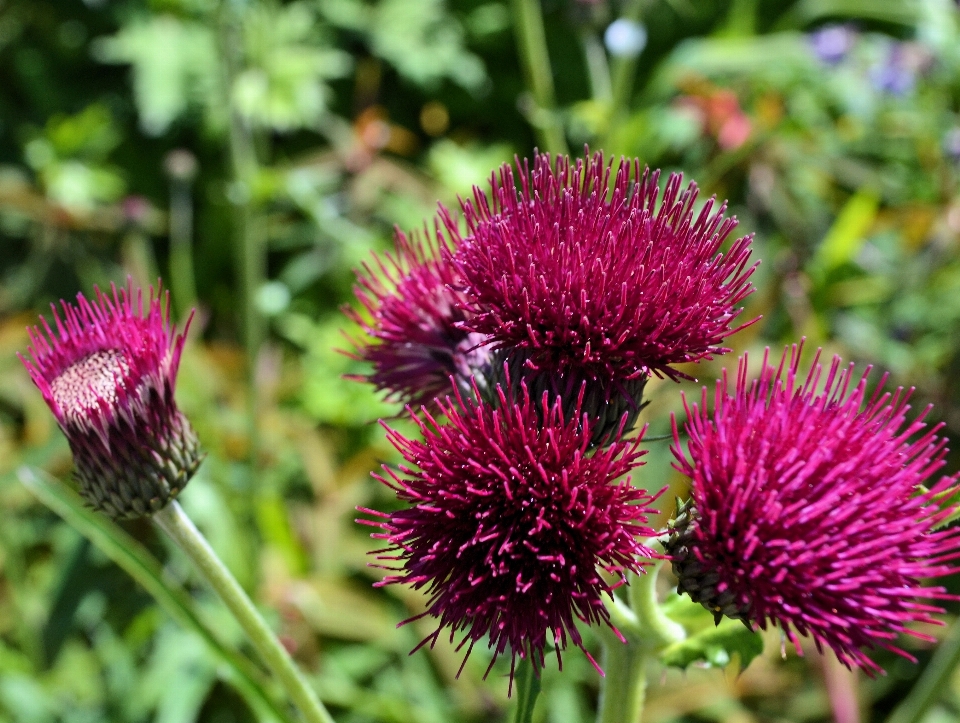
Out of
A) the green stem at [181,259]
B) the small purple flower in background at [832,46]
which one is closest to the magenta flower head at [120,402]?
the green stem at [181,259]

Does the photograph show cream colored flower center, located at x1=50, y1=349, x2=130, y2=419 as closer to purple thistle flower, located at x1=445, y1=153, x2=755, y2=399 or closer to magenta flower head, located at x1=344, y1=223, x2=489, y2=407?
magenta flower head, located at x1=344, y1=223, x2=489, y2=407

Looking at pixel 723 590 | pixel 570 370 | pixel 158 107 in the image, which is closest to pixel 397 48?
pixel 158 107

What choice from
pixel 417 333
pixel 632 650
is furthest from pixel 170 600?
pixel 632 650

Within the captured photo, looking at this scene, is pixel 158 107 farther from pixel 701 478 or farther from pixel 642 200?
pixel 701 478

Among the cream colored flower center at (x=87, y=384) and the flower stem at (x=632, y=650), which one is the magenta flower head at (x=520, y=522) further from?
the cream colored flower center at (x=87, y=384)

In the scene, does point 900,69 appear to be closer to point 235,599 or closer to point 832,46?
point 832,46
